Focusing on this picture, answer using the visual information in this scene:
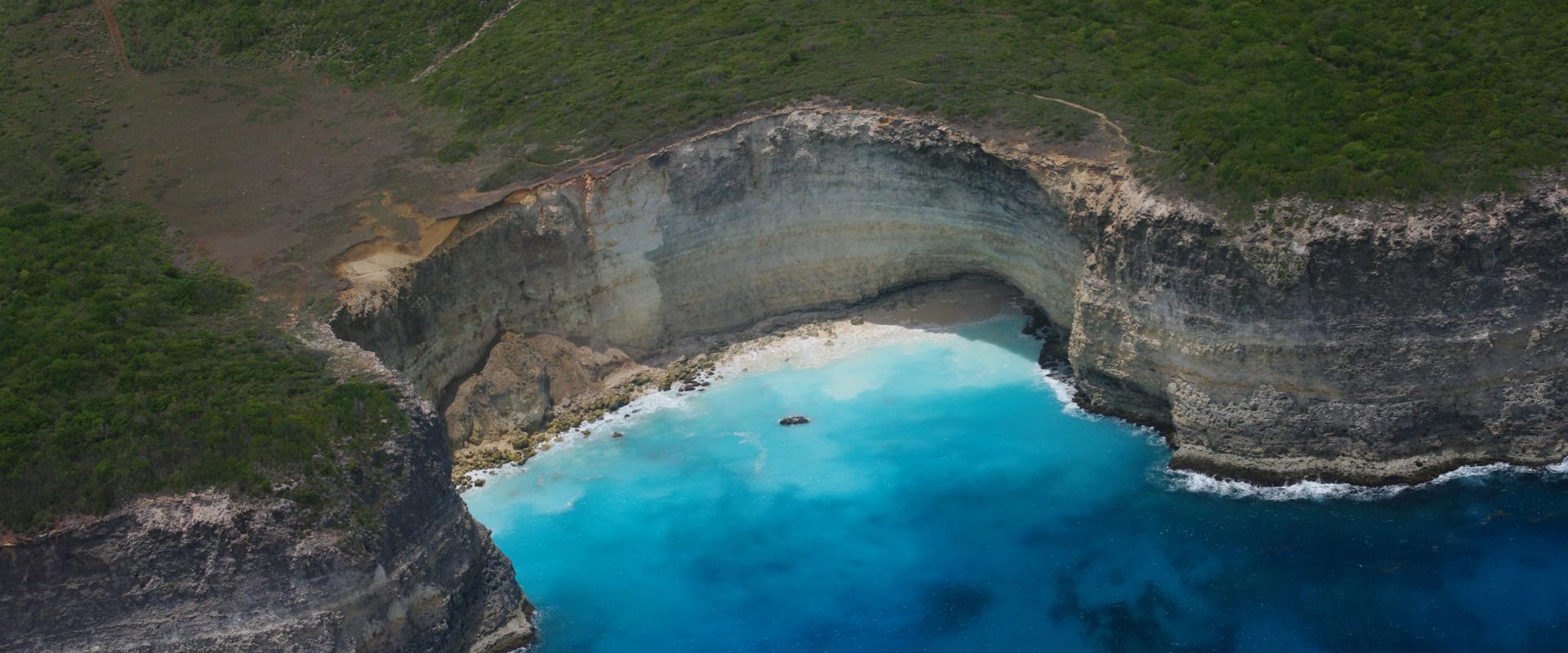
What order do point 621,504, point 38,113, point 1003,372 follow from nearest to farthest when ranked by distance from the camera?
point 621,504, point 1003,372, point 38,113

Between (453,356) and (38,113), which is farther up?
(38,113)

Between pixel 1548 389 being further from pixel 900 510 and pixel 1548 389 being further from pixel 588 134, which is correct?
pixel 588 134

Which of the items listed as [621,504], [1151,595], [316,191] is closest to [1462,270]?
[1151,595]

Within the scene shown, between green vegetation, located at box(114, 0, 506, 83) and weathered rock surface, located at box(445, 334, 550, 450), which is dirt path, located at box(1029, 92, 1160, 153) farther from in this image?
green vegetation, located at box(114, 0, 506, 83)

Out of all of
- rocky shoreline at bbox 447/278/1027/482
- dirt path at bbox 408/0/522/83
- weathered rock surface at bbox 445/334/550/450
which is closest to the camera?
weathered rock surface at bbox 445/334/550/450

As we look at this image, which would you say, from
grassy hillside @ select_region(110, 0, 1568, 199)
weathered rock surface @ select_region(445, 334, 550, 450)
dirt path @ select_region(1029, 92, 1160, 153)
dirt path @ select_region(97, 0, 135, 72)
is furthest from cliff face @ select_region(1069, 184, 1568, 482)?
dirt path @ select_region(97, 0, 135, 72)

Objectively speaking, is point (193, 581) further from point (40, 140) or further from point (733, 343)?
point (40, 140)
